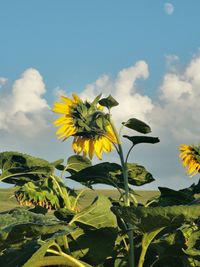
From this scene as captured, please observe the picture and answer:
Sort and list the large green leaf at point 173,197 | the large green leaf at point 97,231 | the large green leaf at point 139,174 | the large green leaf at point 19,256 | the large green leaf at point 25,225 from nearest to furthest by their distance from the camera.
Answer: the large green leaf at point 25,225 < the large green leaf at point 19,256 < the large green leaf at point 97,231 < the large green leaf at point 173,197 < the large green leaf at point 139,174

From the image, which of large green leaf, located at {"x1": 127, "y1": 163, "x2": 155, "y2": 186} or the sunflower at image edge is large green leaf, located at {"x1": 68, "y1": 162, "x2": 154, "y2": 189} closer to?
large green leaf, located at {"x1": 127, "y1": 163, "x2": 155, "y2": 186}

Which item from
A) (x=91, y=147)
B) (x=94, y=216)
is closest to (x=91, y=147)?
(x=91, y=147)

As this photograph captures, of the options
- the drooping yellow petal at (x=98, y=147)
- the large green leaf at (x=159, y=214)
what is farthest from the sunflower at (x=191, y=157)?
the large green leaf at (x=159, y=214)

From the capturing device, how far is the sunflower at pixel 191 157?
453 centimetres

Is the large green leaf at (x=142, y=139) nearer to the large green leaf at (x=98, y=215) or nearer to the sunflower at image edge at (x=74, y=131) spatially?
the large green leaf at (x=98, y=215)

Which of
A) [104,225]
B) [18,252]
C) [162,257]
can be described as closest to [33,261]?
[18,252]

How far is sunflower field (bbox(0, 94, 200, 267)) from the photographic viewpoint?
4.95 feet

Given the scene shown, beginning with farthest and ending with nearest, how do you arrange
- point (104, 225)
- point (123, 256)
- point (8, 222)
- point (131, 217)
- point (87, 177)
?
point (87, 177), point (123, 256), point (104, 225), point (131, 217), point (8, 222)

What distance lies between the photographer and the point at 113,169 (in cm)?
238

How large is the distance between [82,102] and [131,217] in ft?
4.91

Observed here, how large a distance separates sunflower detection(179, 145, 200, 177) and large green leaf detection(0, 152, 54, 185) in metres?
2.07

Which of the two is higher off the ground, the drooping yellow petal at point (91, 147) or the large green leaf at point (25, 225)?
the drooping yellow petal at point (91, 147)

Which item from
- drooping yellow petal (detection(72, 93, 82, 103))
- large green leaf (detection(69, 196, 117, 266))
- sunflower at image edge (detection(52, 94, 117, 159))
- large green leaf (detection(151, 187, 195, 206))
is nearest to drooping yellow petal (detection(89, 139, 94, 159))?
sunflower at image edge (detection(52, 94, 117, 159))

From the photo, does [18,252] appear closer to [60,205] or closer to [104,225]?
[104,225]
